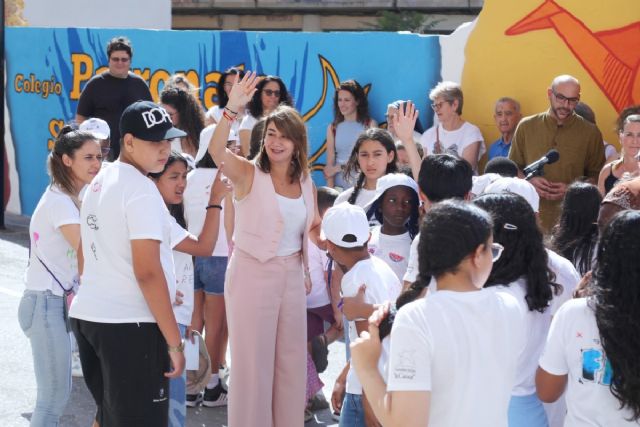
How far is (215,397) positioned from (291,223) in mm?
1772

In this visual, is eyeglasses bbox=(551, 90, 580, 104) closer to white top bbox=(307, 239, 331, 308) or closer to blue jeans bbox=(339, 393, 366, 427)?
white top bbox=(307, 239, 331, 308)

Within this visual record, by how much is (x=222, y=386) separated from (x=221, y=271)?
773 mm

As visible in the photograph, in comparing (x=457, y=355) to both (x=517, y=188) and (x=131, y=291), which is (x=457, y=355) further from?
(x=517, y=188)

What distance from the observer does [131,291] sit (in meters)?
4.10

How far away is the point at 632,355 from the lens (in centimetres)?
303

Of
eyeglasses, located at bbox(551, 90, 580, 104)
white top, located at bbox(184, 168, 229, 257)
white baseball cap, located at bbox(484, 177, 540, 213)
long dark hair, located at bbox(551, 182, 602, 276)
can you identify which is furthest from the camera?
eyeglasses, located at bbox(551, 90, 580, 104)

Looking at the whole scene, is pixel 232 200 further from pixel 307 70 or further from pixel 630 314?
pixel 307 70

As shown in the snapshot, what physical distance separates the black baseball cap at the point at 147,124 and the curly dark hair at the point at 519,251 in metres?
1.39

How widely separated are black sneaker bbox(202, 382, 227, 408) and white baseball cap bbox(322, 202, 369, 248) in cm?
250

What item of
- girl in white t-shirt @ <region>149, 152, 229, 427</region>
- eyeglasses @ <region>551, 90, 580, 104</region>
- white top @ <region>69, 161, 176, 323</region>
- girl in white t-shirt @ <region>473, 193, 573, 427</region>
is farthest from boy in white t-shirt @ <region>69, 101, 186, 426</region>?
eyeglasses @ <region>551, 90, 580, 104</region>

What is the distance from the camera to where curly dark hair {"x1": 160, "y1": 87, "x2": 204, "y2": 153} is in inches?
318

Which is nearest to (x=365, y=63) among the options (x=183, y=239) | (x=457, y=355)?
(x=183, y=239)

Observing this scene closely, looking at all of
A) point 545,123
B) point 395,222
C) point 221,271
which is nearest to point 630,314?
point 395,222

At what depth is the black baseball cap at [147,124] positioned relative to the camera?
4.22 meters
